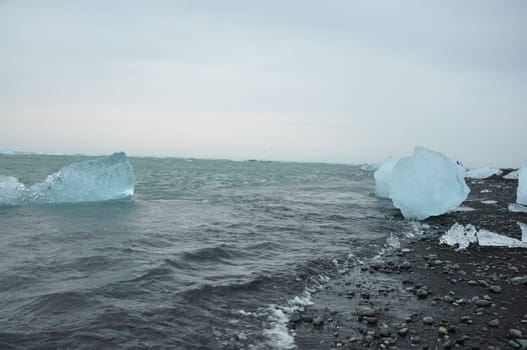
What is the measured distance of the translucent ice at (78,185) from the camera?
53.8ft

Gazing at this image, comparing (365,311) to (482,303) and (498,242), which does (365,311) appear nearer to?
(482,303)

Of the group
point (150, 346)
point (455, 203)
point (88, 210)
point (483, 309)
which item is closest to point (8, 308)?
point (150, 346)

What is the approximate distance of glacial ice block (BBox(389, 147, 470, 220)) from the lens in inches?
580

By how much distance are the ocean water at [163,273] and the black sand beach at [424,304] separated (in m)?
0.50

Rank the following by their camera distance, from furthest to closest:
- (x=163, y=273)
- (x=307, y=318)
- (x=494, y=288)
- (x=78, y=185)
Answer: (x=78, y=185)
(x=163, y=273)
(x=494, y=288)
(x=307, y=318)

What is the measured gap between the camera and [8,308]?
18.1ft

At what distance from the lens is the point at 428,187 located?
48.2 ft

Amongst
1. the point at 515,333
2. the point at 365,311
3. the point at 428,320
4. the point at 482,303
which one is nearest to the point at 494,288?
the point at 482,303

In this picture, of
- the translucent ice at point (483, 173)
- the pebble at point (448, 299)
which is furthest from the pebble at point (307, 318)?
the translucent ice at point (483, 173)

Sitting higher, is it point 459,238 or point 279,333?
point 459,238

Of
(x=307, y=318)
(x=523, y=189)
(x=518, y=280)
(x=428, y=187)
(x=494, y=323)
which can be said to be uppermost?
(x=523, y=189)

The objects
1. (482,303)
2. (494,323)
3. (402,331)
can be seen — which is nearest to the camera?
(402,331)

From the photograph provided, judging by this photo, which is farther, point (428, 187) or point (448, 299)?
point (428, 187)

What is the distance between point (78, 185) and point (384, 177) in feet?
59.6
